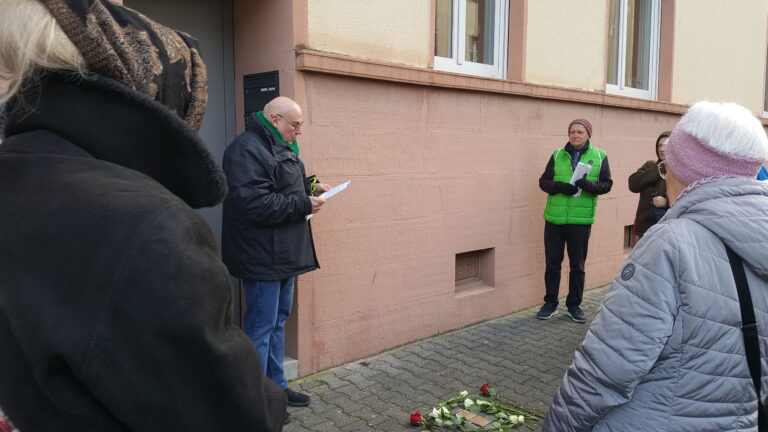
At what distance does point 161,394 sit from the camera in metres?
0.95

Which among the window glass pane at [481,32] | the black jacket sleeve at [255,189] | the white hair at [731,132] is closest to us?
the white hair at [731,132]

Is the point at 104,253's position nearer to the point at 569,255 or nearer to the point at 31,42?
the point at 31,42

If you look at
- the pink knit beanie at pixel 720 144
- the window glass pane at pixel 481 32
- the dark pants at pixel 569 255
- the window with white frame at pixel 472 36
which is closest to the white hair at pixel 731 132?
the pink knit beanie at pixel 720 144

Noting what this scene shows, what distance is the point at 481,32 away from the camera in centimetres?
656

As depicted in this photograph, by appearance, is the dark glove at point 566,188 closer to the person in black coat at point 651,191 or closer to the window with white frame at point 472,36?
the person in black coat at point 651,191

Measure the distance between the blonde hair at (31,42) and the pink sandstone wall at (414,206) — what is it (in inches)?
138

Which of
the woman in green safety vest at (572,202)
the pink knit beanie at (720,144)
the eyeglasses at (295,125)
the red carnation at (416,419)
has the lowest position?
the red carnation at (416,419)

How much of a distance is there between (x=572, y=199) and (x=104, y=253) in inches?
225

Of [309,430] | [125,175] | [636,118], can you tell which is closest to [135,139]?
[125,175]

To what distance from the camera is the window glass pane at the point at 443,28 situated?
235 inches

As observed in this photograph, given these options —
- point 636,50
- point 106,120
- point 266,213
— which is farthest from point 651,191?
point 106,120

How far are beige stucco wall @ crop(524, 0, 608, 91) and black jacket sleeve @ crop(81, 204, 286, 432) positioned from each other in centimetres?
594

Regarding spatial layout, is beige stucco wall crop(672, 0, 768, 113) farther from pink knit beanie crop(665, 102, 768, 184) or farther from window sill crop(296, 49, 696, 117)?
pink knit beanie crop(665, 102, 768, 184)

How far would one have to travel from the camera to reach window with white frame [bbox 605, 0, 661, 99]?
323 inches
